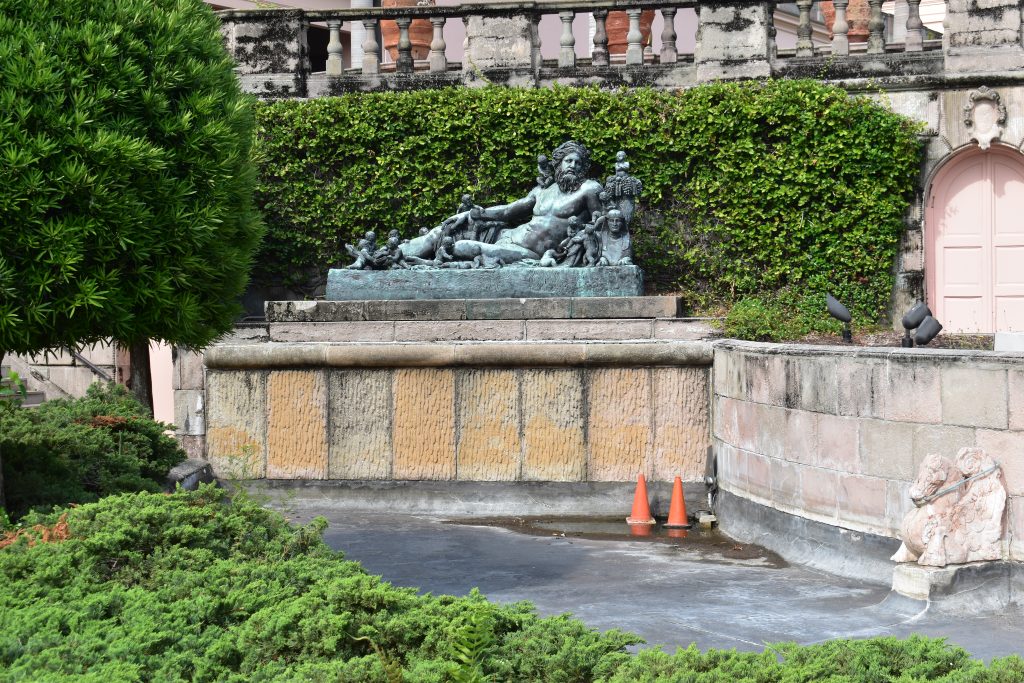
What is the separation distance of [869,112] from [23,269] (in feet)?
34.5

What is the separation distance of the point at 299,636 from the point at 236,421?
296 inches

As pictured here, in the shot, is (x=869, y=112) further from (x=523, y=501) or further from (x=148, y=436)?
(x=148, y=436)

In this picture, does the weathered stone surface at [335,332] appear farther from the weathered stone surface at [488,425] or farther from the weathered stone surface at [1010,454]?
the weathered stone surface at [1010,454]

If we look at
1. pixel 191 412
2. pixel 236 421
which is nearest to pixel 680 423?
pixel 236 421

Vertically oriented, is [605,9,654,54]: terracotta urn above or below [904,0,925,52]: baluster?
above

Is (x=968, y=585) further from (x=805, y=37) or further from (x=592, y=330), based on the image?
(x=805, y=37)

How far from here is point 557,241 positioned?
42.7 ft

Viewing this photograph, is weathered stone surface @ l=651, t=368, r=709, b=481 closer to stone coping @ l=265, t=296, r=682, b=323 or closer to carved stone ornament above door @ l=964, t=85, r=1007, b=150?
stone coping @ l=265, t=296, r=682, b=323

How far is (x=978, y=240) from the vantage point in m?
14.8

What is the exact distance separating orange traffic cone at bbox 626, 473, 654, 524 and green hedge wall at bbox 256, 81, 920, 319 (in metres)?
4.64

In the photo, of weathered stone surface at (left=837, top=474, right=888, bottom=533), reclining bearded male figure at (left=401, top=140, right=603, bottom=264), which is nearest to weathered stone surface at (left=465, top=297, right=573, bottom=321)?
reclining bearded male figure at (left=401, top=140, right=603, bottom=264)

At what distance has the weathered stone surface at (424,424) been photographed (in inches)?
449

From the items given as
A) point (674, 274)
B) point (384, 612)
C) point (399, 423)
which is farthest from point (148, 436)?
point (674, 274)

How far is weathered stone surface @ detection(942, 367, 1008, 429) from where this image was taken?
7711mm
